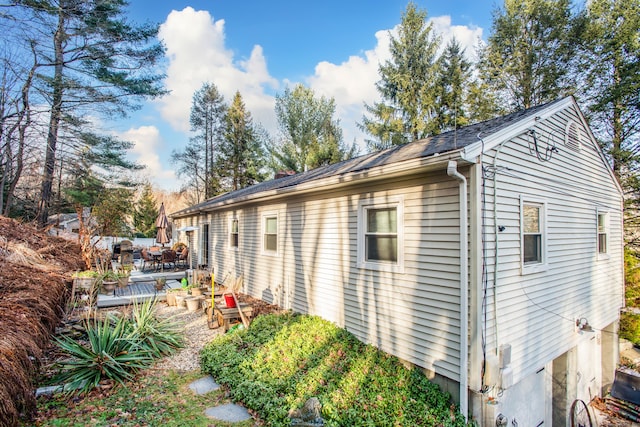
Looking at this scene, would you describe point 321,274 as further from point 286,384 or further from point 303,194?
point 286,384

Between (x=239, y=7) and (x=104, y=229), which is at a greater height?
(x=239, y=7)

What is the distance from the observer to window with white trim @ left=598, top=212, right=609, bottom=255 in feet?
24.8

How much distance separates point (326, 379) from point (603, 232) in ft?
25.5

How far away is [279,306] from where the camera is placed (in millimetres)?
7543

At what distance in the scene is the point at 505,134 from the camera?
4422 millimetres

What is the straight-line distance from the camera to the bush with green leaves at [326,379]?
376cm

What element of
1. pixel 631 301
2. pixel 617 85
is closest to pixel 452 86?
pixel 617 85

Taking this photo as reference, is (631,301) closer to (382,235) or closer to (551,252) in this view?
(551,252)

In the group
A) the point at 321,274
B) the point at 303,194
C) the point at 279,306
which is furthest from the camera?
the point at 279,306

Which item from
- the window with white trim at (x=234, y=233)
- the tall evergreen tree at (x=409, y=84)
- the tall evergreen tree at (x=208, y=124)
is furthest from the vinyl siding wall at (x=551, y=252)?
the tall evergreen tree at (x=208, y=124)

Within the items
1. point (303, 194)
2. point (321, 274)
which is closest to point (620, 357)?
point (321, 274)

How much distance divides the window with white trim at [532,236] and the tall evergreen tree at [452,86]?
40.7 ft

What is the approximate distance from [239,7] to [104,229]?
976 centimetres

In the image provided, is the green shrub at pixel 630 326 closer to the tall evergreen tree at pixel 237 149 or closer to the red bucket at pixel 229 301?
the red bucket at pixel 229 301
